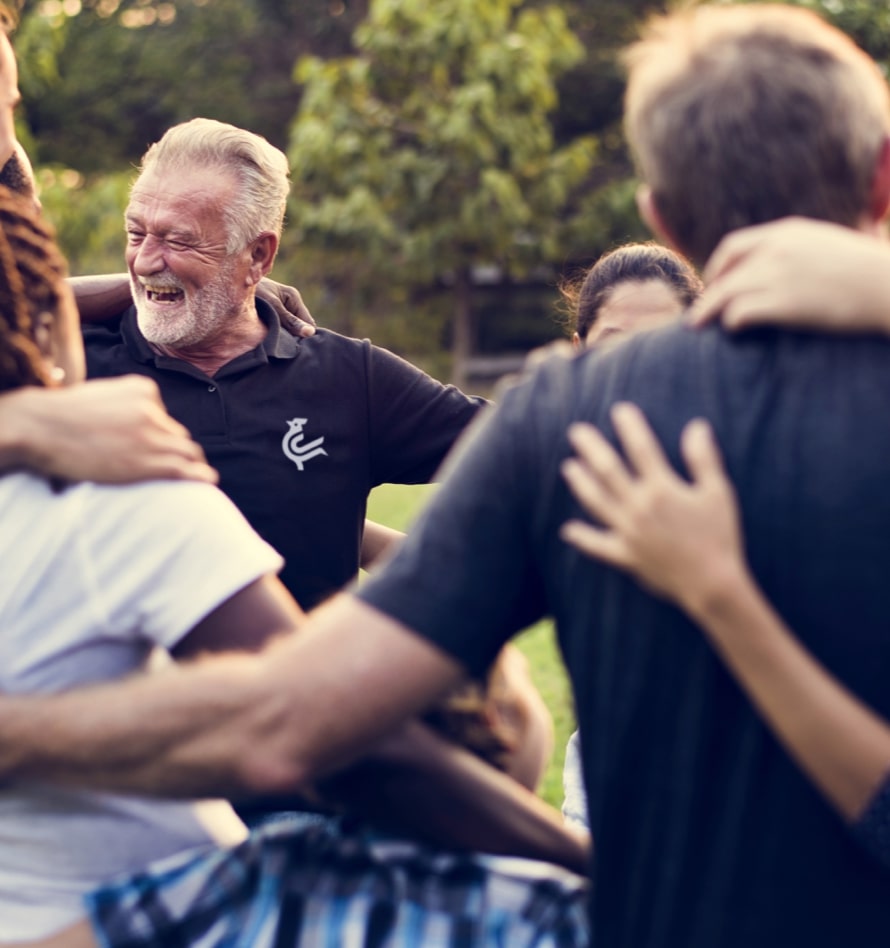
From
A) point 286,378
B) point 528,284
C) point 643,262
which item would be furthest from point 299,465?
point 528,284

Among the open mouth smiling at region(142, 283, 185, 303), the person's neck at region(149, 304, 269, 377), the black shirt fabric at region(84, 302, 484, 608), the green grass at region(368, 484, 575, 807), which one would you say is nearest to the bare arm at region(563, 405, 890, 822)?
the green grass at region(368, 484, 575, 807)

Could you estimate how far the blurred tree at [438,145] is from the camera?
79.0ft

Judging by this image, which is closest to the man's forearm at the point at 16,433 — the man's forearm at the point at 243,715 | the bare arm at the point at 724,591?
the man's forearm at the point at 243,715

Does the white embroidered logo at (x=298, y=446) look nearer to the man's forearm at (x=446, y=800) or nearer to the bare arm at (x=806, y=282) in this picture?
the man's forearm at (x=446, y=800)

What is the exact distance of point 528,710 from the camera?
6.07 feet

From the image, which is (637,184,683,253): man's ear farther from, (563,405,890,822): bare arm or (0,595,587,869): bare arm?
(0,595,587,869): bare arm

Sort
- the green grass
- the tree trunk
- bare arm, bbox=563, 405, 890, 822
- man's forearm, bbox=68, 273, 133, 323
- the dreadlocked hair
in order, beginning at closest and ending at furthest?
1. bare arm, bbox=563, 405, 890, 822
2. the dreadlocked hair
3. man's forearm, bbox=68, 273, 133, 323
4. the green grass
5. the tree trunk

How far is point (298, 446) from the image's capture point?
11.5 ft

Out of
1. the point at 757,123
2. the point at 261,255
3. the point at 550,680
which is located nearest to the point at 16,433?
the point at 757,123

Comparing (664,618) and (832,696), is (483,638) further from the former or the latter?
(832,696)

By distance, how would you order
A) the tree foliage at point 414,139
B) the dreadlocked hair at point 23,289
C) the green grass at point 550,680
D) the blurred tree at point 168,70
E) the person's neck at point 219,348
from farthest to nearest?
1. the blurred tree at point 168,70
2. the tree foliage at point 414,139
3. the green grass at point 550,680
4. the person's neck at point 219,348
5. the dreadlocked hair at point 23,289

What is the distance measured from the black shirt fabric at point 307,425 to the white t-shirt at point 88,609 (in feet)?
5.32

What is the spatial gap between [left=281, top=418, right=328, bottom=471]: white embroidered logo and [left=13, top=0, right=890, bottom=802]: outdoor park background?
17.0m

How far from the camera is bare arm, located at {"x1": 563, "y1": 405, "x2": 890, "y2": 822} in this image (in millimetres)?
1438
